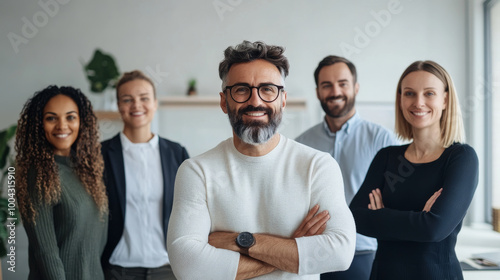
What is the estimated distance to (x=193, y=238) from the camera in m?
1.43

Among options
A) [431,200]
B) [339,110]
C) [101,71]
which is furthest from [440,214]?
[101,71]

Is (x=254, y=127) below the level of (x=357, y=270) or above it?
above

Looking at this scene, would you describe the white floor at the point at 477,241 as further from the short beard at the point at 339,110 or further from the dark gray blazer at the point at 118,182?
the dark gray blazer at the point at 118,182

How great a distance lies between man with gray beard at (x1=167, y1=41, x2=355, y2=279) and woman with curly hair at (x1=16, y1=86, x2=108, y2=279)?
736mm

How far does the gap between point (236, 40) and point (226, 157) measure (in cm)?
335

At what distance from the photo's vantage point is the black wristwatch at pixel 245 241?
142 centimetres

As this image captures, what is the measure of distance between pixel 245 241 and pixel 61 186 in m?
1.02

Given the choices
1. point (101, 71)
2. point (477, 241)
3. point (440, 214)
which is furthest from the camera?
point (101, 71)

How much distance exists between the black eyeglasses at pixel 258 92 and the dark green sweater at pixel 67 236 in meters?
0.99

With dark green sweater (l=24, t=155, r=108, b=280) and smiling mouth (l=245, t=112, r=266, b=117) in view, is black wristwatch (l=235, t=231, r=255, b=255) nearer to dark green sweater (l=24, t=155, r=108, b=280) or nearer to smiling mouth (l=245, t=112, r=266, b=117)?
smiling mouth (l=245, t=112, r=266, b=117)

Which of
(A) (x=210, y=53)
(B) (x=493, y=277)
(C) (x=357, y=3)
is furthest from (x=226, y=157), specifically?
(C) (x=357, y=3)

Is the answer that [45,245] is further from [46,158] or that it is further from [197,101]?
[197,101]

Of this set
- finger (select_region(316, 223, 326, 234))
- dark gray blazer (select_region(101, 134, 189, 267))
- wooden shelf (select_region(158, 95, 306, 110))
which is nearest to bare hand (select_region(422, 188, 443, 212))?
finger (select_region(316, 223, 326, 234))

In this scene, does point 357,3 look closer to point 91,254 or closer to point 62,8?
point 62,8
